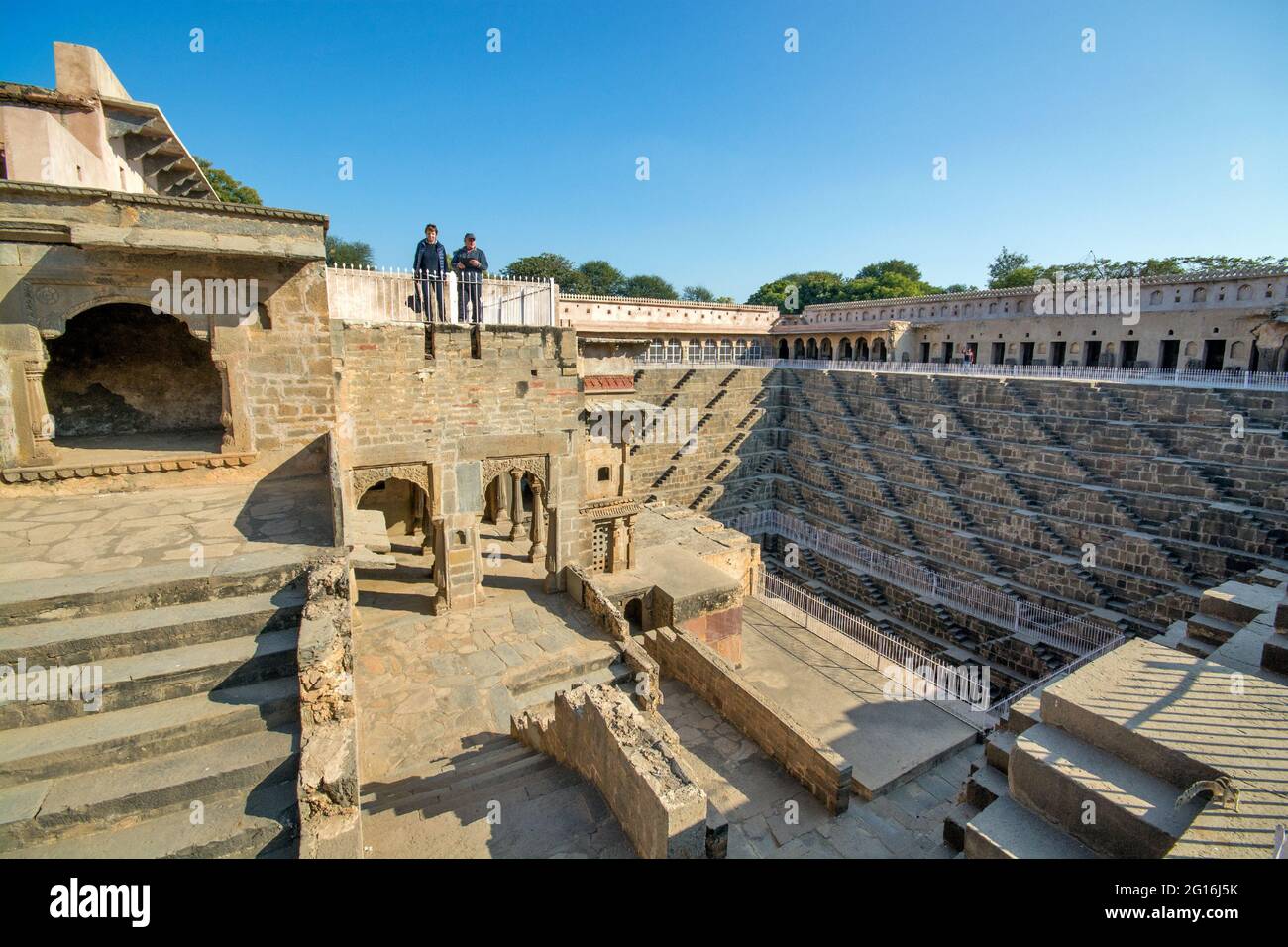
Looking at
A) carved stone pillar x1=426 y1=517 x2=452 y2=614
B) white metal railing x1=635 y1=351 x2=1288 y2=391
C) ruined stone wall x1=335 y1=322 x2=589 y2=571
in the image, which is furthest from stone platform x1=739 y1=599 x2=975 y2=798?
white metal railing x1=635 y1=351 x2=1288 y2=391

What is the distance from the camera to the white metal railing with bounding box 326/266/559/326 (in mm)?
9375

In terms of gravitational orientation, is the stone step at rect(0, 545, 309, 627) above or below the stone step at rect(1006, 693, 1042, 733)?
above

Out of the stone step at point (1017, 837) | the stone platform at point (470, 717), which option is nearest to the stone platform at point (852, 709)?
the stone step at point (1017, 837)

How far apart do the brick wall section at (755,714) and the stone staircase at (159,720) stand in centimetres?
522

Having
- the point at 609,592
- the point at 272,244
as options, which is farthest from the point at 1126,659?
the point at 272,244

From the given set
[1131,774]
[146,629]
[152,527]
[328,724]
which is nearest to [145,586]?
[146,629]

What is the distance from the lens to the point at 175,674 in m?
3.89

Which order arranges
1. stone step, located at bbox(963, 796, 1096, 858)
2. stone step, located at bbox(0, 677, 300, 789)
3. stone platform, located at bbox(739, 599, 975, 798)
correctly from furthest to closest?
1. stone platform, located at bbox(739, 599, 975, 798)
2. stone step, located at bbox(963, 796, 1096, 858)
3. stone step, located at bbox(0, 677, 300, 789)

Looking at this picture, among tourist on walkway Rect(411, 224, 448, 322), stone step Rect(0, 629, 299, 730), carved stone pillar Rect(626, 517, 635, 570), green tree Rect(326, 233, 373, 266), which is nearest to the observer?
stone step Rect(0, 629, 299, 730)

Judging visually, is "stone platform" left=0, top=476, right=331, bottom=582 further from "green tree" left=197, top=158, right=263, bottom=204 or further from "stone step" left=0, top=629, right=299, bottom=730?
"green tree" left=197, top=158, right=263, bottom=204

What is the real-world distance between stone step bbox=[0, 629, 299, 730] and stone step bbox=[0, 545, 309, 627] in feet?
1.40

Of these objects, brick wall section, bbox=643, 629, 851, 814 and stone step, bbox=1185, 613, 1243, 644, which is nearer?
brick wall section, bbox=643, 629, 851, 814

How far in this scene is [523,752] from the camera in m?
5.95

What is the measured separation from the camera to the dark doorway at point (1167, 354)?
67.1 feet
